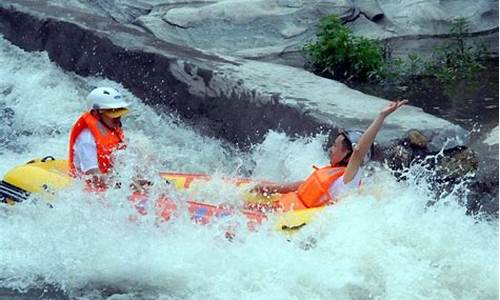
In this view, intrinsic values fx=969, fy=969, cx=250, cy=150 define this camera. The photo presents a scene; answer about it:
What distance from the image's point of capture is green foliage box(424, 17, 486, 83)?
10125 mm

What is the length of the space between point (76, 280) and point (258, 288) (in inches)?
43.6

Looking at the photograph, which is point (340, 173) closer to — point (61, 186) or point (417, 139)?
point (417, 139)

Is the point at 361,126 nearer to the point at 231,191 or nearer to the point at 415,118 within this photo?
the point at 415,118

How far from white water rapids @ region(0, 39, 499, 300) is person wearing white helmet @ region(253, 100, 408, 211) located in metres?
0.15

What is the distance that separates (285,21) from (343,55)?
4.79 ft

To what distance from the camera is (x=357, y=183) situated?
5.91m

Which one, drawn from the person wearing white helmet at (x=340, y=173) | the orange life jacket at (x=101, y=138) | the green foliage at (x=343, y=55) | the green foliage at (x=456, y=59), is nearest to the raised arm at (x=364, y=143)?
the person wearing white helmet at (x=340, y=173)

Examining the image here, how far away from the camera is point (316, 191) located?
19.5ft

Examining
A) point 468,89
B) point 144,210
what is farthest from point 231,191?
point 468,89

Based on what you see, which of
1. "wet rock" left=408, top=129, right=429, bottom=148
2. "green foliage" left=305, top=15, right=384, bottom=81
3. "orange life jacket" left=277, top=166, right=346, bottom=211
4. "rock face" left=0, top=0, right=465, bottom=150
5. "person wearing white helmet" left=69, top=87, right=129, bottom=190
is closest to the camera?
"orange life jacket" left=277, top=166, right=346, bottom=211

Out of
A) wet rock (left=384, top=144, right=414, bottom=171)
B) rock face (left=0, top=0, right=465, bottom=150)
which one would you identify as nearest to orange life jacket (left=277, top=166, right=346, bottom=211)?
wet rock (left=384, top=144, right=414, bottom=171)

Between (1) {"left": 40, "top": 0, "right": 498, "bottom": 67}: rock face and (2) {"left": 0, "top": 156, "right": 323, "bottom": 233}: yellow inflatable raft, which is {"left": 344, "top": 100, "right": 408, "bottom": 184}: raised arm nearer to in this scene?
(2) {"left": 0, "top": 156, "right": 323, "bottom": 233}: yellow inflatable raft

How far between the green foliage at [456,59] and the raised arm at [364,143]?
4312 mm

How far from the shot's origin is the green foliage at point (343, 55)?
32.0 ft
